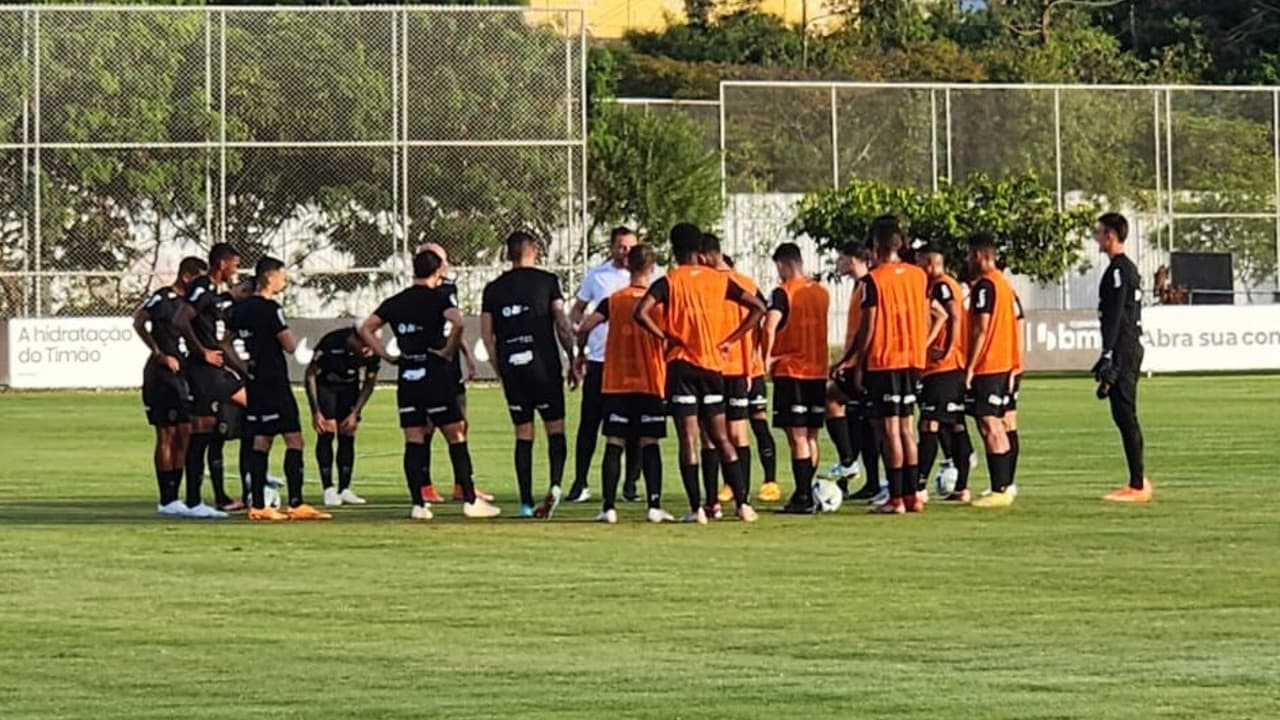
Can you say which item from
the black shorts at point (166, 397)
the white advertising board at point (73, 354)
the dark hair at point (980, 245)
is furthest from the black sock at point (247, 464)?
the white advertising board at point (73, 354)

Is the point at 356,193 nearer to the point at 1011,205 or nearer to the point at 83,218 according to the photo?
the point at 83,218

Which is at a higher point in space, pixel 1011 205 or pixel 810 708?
pixel 1011 205

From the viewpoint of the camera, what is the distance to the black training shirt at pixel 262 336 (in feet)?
61.9

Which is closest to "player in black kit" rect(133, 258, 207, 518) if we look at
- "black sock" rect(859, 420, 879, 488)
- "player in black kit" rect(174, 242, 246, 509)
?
"player in black kit" rect(174, 242, 246, 509)

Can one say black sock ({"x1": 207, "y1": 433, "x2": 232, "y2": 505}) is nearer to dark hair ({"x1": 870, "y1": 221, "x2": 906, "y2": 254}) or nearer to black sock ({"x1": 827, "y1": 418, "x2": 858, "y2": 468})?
black sock ({"x1": 827, "y1": 418, "x2": 858, "y2": 468})

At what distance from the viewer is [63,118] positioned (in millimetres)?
44250

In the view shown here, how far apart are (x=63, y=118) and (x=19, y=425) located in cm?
1269

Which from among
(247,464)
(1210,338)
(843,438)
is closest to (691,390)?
(843,438)

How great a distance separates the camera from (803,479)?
757 inches

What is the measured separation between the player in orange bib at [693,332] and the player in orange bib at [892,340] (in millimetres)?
932

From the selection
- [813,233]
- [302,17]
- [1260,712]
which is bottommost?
[1260,712]

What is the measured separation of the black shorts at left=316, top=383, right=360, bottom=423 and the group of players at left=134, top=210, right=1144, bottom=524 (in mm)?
911

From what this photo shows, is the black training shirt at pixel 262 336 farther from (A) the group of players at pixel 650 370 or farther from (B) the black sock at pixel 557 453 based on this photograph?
(B) the black sock at pixel 557 453

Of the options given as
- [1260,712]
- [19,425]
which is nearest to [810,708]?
[1260,712]
